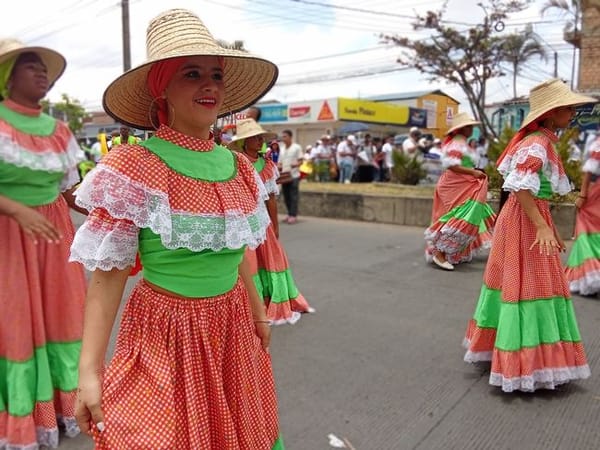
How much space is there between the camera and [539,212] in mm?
3305

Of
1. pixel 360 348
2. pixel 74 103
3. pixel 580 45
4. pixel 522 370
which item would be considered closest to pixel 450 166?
pixel 360 348

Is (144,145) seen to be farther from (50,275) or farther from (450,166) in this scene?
(450,166)

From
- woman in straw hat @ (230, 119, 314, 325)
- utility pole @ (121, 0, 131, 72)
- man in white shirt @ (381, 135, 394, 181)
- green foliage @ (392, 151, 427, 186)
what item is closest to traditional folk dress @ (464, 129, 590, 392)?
woman in straw hat @ (230, 119, 314, 325)

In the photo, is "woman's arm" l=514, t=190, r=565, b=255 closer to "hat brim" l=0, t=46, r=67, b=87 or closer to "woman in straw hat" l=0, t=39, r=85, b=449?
"woman in straw hat" l=0, t=39, r=85, b=449

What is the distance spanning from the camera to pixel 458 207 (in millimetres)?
6738

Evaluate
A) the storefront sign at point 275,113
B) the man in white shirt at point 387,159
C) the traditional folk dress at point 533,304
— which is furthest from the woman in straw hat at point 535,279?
the storefront sign at point 275,113

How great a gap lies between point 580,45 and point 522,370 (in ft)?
61.3

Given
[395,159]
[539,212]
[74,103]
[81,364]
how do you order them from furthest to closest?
1. [74,103]
2. [395,159]
3. [539,212]
4. [81,364]

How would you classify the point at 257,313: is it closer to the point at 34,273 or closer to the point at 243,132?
the point at 34,273

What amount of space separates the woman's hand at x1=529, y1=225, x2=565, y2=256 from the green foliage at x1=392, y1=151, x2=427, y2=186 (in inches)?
371

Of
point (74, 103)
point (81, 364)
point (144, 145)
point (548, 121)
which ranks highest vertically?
point (74, 103)

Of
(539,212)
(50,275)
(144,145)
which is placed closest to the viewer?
(144,145)

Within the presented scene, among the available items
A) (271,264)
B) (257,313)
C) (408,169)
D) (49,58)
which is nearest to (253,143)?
(271,264)

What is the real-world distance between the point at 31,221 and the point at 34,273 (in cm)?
64
